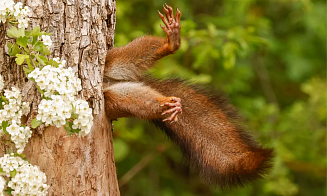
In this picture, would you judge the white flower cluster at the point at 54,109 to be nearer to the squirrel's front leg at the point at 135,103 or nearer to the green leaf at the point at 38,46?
the green leaf at the point at 38,46

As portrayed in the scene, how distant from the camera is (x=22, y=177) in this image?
5.98ft

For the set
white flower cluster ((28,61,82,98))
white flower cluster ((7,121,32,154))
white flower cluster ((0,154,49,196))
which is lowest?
white flower cluster ((0,154,49,196))

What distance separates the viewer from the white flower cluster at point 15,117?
1832 millimetres

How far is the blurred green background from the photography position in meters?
4.60

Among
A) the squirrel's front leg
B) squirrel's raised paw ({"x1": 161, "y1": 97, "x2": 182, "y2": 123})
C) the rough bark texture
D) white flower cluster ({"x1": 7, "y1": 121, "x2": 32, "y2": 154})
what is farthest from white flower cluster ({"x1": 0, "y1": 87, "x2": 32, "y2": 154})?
squirrel's raised paw ({"x1": 161, "y1": 97, "x2": 182, "y2": 123})

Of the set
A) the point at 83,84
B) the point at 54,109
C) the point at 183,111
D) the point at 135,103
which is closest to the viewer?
the point at 54,109

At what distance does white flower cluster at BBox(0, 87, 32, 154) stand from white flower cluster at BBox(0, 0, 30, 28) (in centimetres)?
31

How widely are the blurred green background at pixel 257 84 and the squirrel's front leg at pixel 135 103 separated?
1779 millimetres

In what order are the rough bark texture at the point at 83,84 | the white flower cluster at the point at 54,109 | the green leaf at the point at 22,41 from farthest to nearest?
the rough bark texture at the point at 83,84
the green leaf at the point at 22,41
the white flower cluster at the point at 54,109

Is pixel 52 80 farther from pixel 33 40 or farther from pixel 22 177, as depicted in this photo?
pixel 22 177

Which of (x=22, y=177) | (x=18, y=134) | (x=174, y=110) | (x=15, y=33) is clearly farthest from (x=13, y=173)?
(x=174, y=110)

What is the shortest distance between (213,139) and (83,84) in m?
0.83

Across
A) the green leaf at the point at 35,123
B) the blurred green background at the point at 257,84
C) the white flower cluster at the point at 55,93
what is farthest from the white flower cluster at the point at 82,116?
the blurred green background at the point at 257,84

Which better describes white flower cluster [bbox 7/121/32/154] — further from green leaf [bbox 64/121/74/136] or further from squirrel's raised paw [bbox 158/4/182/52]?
squirrel's raised paw [bbox 158/4/182/52]
